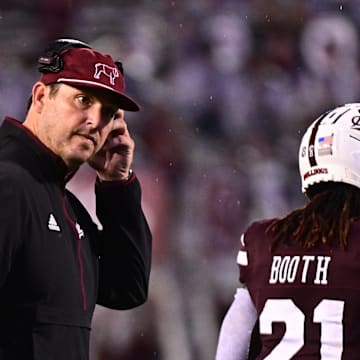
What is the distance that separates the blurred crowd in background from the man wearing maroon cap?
119 inches

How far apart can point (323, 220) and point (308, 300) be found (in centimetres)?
16

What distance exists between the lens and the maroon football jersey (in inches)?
75.1

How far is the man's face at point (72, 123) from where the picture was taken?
2066 mm

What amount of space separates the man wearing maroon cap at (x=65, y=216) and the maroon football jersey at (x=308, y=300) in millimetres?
356

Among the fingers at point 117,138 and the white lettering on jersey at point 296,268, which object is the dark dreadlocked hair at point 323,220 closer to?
the white lettering on jersey at point 296,268

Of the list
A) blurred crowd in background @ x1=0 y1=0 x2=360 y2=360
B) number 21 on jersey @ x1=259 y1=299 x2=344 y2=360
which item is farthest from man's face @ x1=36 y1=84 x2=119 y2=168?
blurred crowd in background @ x1=0 y1=0 x2=360 y2=360

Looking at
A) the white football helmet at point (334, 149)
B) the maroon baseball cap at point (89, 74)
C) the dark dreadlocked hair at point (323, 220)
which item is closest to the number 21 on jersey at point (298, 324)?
the dark dreadlocked hair at point (323, 220)

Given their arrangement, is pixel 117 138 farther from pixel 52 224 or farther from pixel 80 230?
pixel 52 224

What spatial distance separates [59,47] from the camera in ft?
7.05

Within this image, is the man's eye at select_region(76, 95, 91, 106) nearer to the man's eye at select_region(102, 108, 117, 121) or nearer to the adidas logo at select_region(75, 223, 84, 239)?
the man's eye at select_region(102, 108, 117, 121)

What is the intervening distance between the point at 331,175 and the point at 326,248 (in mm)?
173

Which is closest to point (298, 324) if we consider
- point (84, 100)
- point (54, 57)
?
point (84, 100)

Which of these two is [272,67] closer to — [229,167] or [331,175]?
[229,167]

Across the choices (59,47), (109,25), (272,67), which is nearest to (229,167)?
(272,67)
